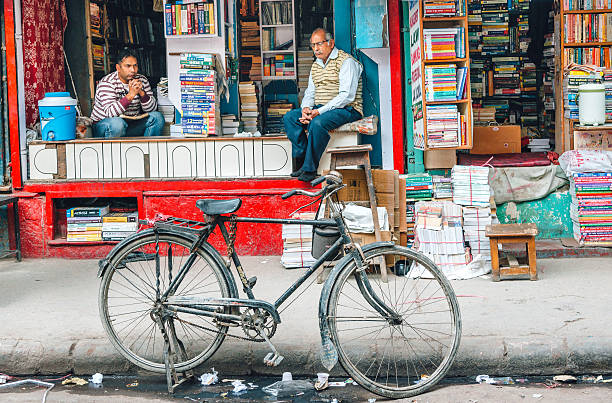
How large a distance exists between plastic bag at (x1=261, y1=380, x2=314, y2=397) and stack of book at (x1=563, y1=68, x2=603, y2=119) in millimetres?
4599

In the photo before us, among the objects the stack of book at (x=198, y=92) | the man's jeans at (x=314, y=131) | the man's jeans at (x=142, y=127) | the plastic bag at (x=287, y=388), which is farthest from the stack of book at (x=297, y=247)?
the plastic bag at (x=287, y=388)

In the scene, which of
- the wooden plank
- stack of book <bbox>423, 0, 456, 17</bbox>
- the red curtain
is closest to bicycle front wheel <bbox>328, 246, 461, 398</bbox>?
the wooden plank

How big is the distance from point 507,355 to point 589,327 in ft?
2.23

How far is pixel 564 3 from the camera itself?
8883 mm

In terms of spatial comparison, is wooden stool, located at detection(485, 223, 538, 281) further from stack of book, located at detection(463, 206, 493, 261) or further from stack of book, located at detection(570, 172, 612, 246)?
stack of book, located at detection(570, 172, 612, 246)

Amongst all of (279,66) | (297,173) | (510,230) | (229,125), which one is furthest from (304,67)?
(510,230)

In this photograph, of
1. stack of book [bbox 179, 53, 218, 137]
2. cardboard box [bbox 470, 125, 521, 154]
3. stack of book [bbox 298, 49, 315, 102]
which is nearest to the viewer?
stack of book [bbox 179, 53, 218, 137]

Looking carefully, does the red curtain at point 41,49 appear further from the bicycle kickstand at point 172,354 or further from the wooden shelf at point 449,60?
the bicycle kickstand at point 172,354

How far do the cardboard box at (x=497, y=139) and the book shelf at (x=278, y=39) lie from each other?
3.70 metres

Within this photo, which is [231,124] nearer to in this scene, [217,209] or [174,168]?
[174,168]

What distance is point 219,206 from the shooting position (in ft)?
16.7

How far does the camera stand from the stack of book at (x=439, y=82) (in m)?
8.07

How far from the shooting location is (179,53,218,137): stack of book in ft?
28.3

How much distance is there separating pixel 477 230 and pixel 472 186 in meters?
0.41
